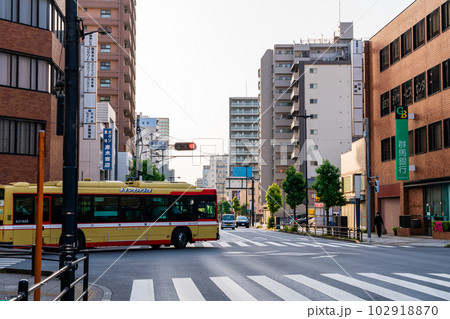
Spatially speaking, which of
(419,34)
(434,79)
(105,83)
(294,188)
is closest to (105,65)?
(105,83)

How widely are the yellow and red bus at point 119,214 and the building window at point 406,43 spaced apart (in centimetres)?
2216

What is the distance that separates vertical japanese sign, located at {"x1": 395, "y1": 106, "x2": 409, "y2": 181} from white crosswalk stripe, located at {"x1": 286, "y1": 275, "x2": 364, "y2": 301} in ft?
87.4

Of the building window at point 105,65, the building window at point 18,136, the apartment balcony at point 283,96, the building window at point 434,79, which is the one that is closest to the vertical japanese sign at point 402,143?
the building window at point 434,79

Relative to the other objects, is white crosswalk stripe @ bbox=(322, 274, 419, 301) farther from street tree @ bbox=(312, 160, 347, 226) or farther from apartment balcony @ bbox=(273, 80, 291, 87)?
apartment balcony @ bbox=(273, 80, 291, 87)

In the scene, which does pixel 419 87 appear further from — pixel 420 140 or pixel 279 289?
pixel 279 289

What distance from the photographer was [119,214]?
82.5 feet

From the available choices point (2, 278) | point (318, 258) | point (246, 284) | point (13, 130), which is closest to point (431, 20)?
point (318, 258)

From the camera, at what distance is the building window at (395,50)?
140 ft

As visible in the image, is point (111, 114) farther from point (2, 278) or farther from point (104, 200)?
point (2, 278)

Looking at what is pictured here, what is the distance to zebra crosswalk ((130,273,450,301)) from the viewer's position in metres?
10.3

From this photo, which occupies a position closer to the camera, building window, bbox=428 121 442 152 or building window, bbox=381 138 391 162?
building window, bbox=428 121 442 152

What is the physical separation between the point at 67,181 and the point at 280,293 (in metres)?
4.88

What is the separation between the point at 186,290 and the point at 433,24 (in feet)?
104

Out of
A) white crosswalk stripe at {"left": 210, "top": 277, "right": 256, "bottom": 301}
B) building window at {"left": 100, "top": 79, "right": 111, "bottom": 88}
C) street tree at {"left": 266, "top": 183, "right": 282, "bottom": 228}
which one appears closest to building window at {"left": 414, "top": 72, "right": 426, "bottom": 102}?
white crosswalk stripe at {"left": 210, "top": 277, "right": 256, "bottom": 301}
